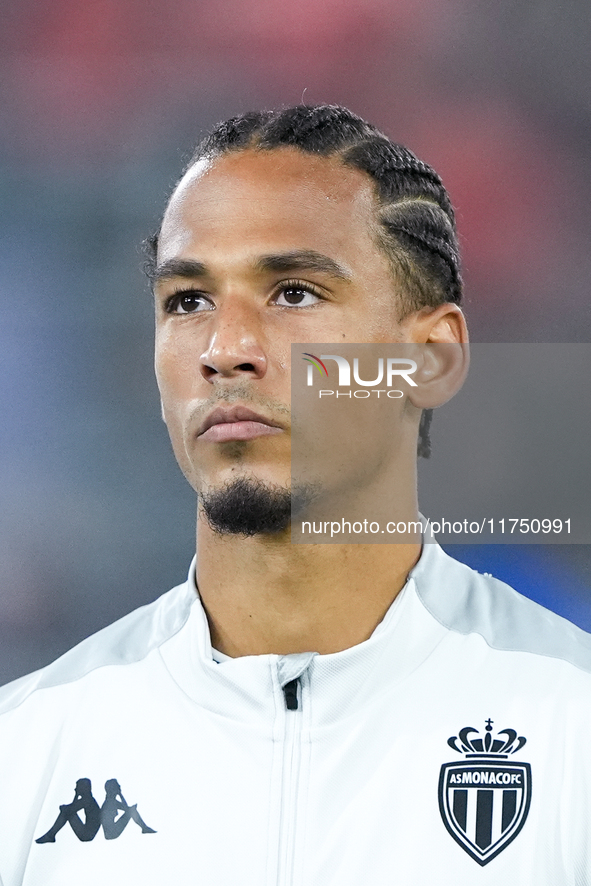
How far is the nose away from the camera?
2.09 meters

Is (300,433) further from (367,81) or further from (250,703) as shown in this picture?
(367,81)

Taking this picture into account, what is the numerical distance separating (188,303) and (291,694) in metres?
0.91

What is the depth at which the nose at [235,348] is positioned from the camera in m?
→ 2.09

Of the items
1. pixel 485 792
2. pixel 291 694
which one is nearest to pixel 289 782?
pixel 291 694

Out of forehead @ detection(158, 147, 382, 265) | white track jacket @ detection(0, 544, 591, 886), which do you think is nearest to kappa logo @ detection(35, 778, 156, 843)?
white track jacket @ detection(0, 544, 591, 886)

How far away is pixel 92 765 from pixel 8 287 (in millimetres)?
1538

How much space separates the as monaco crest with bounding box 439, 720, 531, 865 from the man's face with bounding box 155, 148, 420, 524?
70 cm

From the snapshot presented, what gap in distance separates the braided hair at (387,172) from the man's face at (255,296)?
1.5 inches

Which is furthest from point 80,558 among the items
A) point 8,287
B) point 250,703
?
point 250,703

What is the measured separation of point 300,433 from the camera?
2158 mm

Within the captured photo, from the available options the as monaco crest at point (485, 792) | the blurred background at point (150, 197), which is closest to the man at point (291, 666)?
the as monaco crest at point (485, 792)

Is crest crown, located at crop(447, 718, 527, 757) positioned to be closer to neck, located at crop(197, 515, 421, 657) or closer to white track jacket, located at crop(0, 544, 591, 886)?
white track jacket, located at crop(0, 544, 591, 886)

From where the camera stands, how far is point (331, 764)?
2.08 metres

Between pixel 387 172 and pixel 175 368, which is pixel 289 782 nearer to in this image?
pixel 175 368
